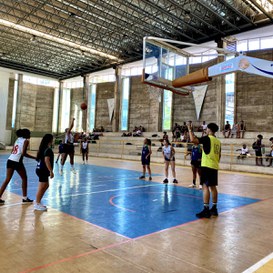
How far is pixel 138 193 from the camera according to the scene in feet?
26.7

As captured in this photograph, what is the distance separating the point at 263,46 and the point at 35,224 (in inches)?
960

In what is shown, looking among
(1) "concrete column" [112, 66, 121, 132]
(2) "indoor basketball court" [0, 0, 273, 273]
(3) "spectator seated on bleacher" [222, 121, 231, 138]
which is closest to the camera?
(2) "indoor basketball court" [0, 0, 273, 273]

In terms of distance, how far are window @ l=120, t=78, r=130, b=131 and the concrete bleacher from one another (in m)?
3.12

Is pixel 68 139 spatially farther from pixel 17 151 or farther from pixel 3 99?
pixel 3 99

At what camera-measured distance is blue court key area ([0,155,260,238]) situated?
511 cm

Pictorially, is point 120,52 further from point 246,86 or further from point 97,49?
point 246,86

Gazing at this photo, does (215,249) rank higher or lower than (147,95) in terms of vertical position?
lower

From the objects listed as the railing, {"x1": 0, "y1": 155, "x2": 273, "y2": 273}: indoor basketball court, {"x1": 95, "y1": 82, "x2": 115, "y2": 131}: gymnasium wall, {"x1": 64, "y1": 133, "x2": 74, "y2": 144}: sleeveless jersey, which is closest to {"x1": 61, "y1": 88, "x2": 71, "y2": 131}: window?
{"x1": 95, "y1": 82, "x2": 115, "y2": 131}: gymnasium wall

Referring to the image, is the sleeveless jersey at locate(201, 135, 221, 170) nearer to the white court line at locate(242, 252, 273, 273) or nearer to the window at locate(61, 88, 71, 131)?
the white court line at locate(242, 252, 273, 273)

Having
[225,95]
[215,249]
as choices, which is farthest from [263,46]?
[215,249]

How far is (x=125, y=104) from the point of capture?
34.5m

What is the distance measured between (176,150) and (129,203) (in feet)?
49.1

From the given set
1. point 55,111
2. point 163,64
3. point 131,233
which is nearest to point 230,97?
point 163,64

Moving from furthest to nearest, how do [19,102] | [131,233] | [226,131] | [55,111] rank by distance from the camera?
[55,111]
[19,102]
[226,131]
[131,233]
